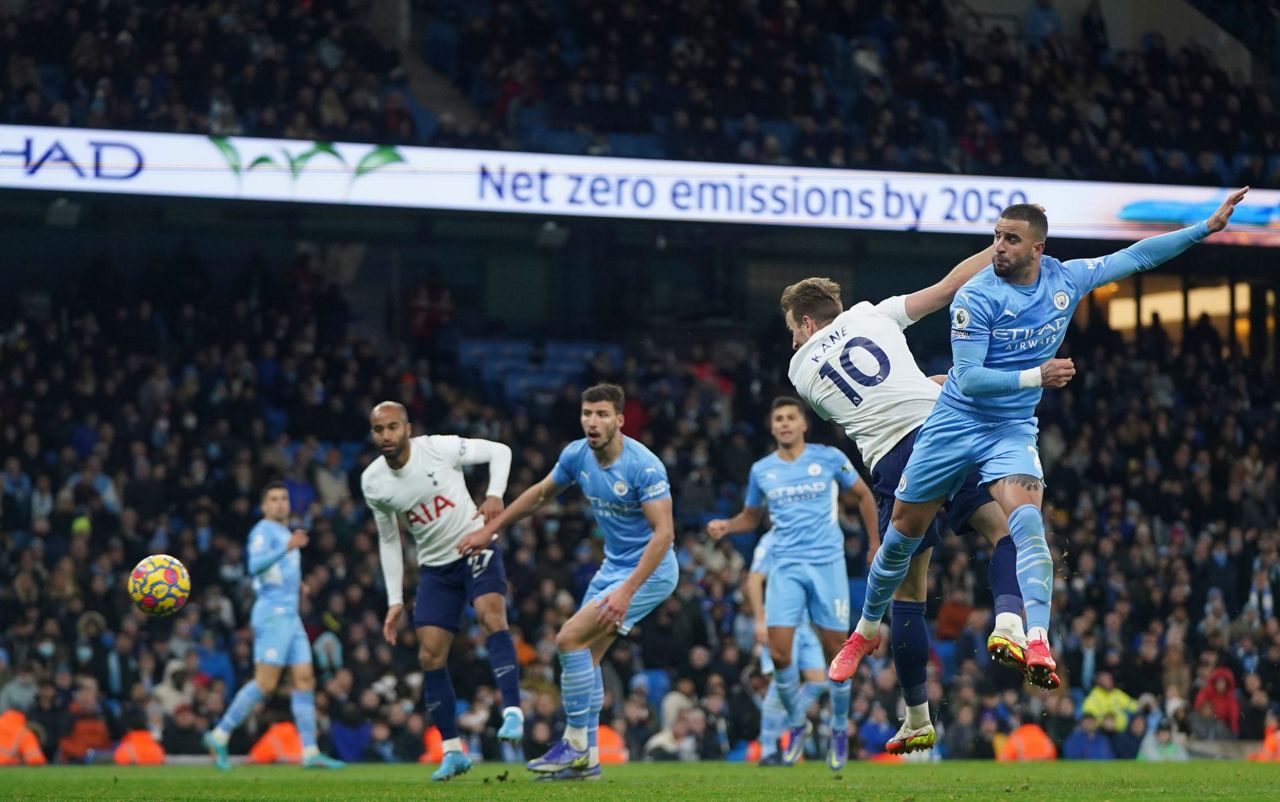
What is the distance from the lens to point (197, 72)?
22.3m

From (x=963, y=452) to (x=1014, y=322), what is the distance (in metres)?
0.72

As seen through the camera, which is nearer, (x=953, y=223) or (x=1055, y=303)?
(x=1055, y=303)

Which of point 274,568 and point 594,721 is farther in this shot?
point 274,568

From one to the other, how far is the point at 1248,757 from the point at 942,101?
37.8 feet

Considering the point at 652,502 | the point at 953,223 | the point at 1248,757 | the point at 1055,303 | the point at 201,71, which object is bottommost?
the point at 1248,757

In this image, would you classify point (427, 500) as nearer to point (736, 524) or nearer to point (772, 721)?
point (736, 524)

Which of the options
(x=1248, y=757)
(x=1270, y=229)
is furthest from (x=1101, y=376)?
(x=1248, y=757)

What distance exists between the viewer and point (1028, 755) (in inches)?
731

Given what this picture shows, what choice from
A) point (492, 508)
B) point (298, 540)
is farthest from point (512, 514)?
point (298, 540)

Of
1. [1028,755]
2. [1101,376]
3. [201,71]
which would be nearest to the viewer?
[1028,755]

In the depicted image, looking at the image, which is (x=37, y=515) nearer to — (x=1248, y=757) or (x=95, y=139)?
(x=95, y=139)

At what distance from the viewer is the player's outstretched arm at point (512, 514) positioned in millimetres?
11375

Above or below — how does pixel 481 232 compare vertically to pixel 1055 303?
above

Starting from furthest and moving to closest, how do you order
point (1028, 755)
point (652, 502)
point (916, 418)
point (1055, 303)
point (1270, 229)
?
point (1270, 229)
point (1028, 755)
point (652, 502)
point (916, 418)
point (1055, 303)
